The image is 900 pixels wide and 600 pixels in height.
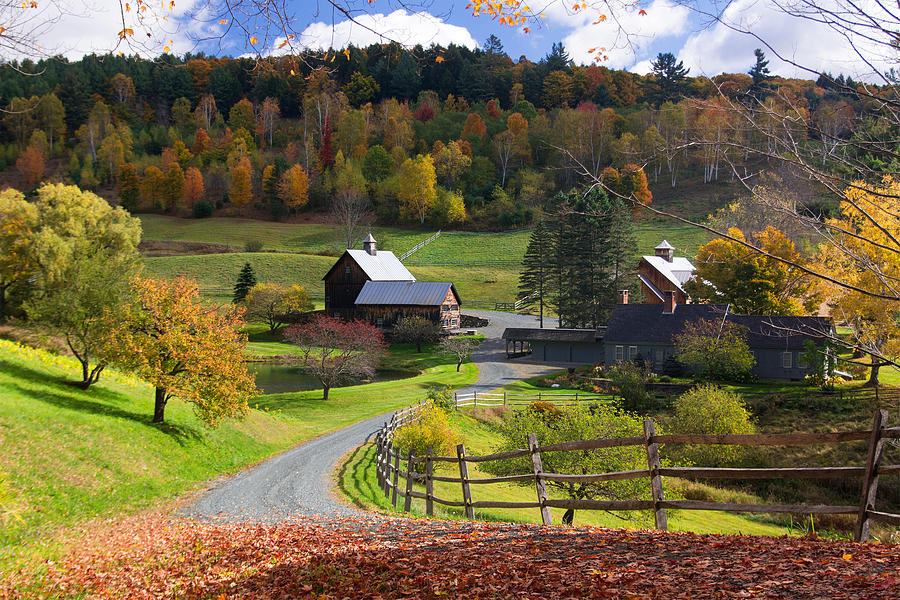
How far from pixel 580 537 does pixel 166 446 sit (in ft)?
51.8

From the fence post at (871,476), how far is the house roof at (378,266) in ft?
184

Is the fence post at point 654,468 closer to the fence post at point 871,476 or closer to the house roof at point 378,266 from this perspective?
the fence post at point 871,476

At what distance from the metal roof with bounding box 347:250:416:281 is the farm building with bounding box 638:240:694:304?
22.7 metres

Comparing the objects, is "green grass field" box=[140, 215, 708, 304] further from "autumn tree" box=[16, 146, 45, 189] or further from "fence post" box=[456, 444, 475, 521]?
"fence post" box=[456, 444, 475, 521]

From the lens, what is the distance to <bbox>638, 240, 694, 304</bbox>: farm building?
2211 inches

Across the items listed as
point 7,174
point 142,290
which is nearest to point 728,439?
point 142,290

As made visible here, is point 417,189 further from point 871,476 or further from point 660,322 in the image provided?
point 871,476

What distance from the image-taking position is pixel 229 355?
2047 centimetres

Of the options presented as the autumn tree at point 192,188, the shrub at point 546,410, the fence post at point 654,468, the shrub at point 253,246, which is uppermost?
the autumn tree at point 192,188

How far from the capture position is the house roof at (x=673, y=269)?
56.8 metres

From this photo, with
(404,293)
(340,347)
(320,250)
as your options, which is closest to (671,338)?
(340,347)

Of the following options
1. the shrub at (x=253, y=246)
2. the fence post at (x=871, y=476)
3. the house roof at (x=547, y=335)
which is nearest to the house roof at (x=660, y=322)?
the house roof at (x=547, y=335)

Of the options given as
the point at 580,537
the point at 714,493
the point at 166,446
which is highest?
the point at 580,537

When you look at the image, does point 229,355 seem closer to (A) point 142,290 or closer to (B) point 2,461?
(A) point 142,290
